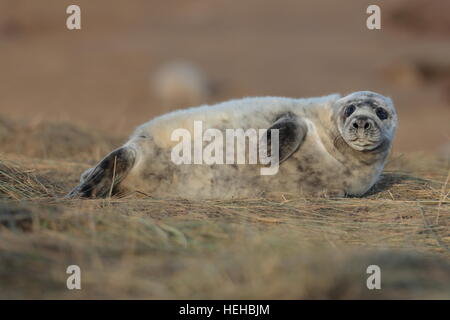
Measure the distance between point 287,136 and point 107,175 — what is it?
1237 mm

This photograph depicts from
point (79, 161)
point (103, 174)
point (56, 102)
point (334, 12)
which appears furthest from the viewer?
point (334, 12)

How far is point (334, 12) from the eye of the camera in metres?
25.8

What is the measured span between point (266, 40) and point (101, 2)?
7.96 meters

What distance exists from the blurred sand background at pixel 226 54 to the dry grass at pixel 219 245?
8.82m

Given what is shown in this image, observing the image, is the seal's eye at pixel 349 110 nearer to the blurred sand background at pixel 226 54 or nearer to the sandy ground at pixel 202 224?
the sandy ground at pixel 202 224

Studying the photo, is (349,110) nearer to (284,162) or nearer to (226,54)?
(284,162)

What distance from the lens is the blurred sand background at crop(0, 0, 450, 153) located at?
1736cm

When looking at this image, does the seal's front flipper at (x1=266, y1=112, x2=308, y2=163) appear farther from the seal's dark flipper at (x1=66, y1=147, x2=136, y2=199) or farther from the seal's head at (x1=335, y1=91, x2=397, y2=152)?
the seal's dark flipper at (x1=66, y1=147, x2=136, y2=199)

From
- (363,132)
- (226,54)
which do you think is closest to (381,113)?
(363,132)

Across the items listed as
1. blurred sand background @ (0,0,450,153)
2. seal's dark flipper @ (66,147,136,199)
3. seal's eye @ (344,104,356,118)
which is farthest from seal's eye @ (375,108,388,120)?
blurred sand background @ (0,0,450,153)

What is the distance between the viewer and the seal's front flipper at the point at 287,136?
15.6ft
